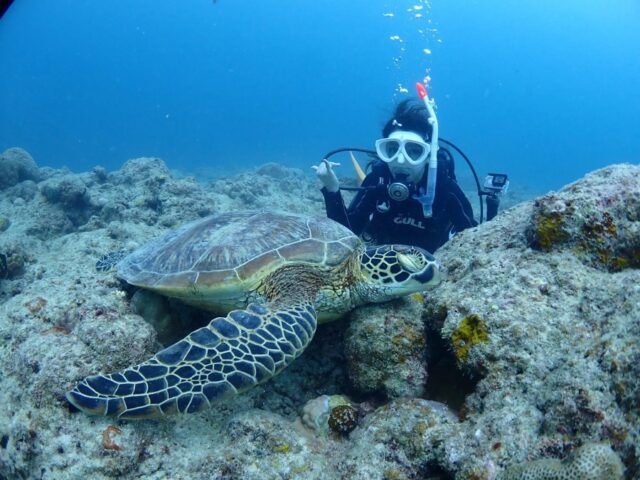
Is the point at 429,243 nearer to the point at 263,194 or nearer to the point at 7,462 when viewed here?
the point at 7,462

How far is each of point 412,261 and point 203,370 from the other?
148 centimetres

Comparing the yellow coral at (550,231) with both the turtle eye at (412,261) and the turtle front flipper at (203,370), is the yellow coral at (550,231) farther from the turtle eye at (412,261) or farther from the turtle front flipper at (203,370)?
the turtle front flipper at (203,370)

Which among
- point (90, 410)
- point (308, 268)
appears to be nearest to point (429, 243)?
point (308, 268)

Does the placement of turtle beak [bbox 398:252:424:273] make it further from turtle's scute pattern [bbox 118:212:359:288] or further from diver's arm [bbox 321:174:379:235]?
diver's arm [bbox 321:174:379:235]

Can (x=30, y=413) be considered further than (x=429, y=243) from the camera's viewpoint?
No

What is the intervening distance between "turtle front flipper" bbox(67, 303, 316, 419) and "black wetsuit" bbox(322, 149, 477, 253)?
8.64 ft

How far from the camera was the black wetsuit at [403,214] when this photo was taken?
4.82 m

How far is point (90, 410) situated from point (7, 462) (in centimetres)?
54

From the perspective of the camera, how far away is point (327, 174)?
14.3ft

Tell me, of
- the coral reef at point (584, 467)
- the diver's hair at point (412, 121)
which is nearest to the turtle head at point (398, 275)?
the coral reef at point (584, 467)

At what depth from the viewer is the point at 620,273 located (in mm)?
2092

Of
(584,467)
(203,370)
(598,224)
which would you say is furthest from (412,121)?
(584,467)

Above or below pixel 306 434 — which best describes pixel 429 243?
above

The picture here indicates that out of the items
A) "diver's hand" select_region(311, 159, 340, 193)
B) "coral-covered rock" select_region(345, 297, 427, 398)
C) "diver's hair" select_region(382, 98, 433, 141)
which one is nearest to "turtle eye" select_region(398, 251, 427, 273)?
"coral-covered rock" select_region(345, 297, 427, 398)
